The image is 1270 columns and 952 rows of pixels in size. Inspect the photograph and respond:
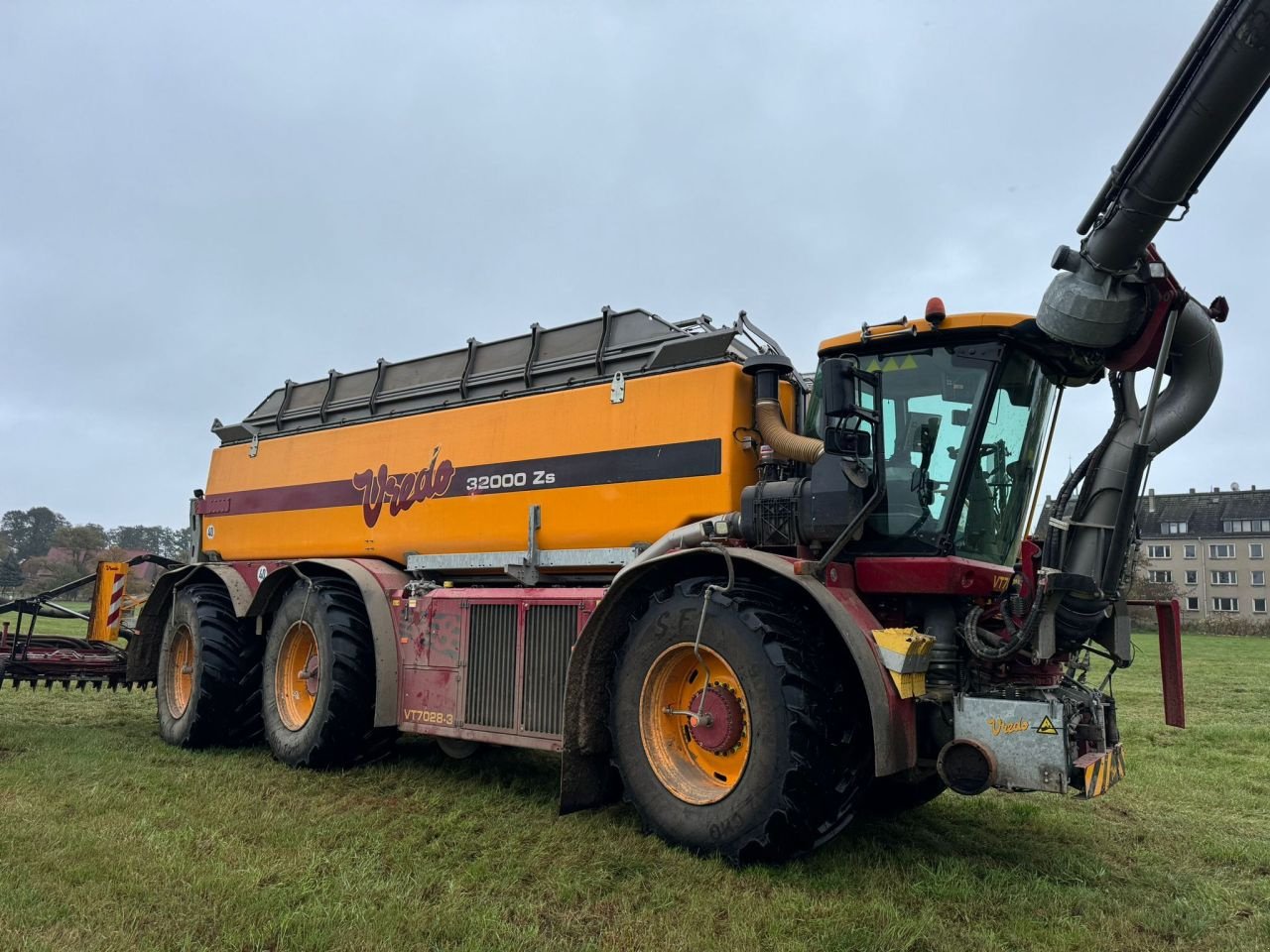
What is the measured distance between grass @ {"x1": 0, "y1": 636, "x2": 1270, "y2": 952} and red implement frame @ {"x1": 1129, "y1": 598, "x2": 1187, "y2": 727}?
0.82 meters

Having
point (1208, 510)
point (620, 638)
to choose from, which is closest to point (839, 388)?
point (620, 638)

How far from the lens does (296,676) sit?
7.82 m

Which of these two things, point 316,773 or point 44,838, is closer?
point 44,838

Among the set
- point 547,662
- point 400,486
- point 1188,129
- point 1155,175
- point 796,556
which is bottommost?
point 547,662

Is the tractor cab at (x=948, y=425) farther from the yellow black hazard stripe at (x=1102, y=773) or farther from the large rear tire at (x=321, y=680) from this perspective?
the large rear tire at (x=321, y=680)

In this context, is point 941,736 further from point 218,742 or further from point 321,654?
point 218,742

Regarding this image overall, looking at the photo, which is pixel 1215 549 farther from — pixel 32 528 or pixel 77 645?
pixel 32 528

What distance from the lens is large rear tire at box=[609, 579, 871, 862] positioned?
4.43 metres

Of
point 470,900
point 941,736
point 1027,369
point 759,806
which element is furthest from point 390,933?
point 1027,369

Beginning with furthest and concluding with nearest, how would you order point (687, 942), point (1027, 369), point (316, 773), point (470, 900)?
1. point (316, 773)
2. point (1027, 369)
3. point (470, 900)
4. point (687, 942)

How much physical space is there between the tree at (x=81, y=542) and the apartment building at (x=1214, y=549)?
7430 cm

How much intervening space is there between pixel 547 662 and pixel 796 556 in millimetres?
1935

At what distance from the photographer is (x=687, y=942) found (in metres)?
3.69

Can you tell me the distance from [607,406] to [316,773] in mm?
3601
